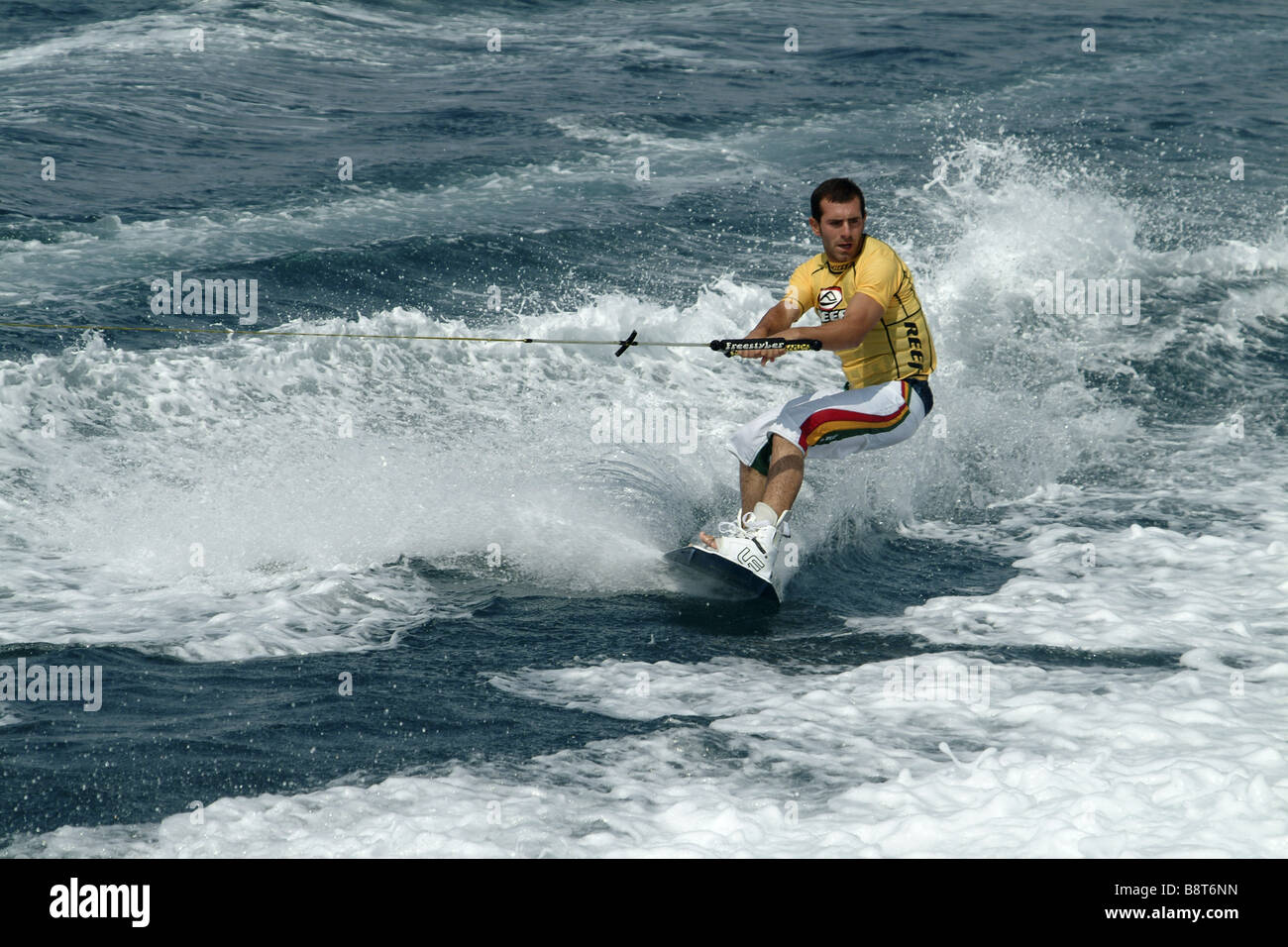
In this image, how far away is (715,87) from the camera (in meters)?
19.7

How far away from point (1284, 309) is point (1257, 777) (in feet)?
32.0

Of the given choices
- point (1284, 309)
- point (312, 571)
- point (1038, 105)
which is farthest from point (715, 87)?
point (312, 571)

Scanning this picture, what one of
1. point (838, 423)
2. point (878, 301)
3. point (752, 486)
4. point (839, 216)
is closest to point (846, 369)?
point (838, 423)

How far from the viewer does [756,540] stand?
708 cm

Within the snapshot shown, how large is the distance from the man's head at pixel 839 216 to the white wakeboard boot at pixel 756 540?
4.67 feet

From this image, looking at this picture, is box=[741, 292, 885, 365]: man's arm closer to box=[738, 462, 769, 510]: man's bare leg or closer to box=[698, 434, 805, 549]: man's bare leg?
box=[698, 434, 805, 549]: man's bare leg

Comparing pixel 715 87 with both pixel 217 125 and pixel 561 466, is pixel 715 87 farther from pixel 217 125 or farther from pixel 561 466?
pixel 561 466

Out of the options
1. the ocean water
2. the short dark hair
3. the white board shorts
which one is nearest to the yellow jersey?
the white board shorts

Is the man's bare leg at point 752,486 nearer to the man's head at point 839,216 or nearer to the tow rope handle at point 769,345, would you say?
the tow rope handle at point 769,345

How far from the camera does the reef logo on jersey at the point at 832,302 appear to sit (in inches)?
281

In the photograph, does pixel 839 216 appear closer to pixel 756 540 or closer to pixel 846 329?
pixel 846 329

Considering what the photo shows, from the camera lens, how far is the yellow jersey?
6988mm

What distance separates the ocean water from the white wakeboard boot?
278 mm

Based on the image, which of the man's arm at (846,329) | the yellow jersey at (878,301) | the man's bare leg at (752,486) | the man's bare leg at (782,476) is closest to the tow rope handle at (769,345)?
the man's arm at (846,329)
